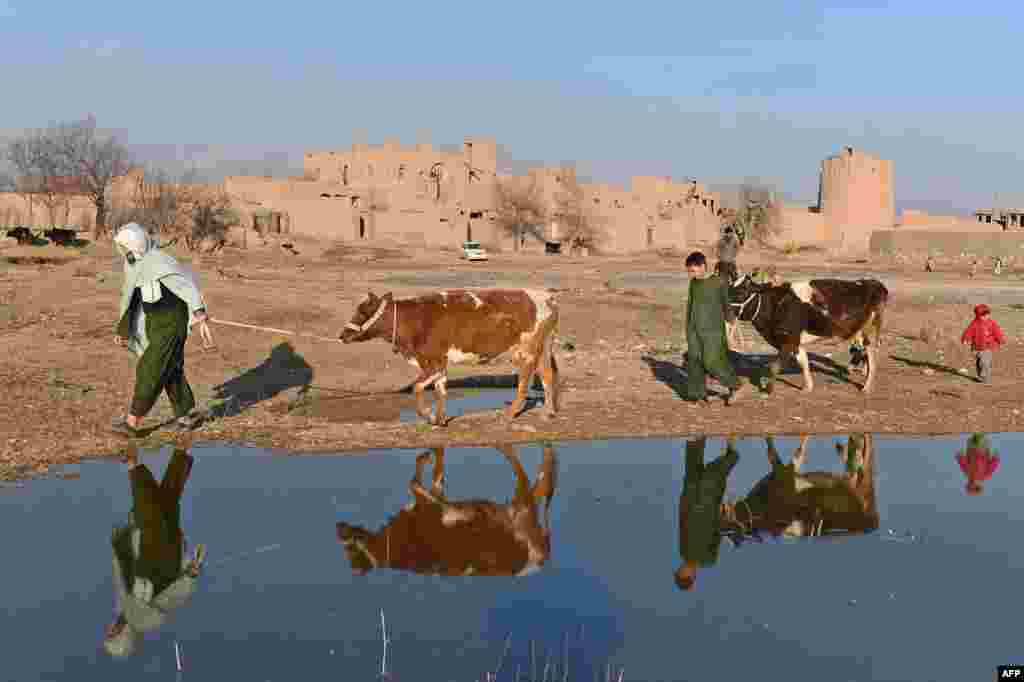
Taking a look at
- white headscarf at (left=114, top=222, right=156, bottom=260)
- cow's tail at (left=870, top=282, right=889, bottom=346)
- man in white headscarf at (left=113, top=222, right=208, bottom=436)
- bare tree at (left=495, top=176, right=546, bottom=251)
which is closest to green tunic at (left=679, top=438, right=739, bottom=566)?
cow's tail at (left=870, top=282, right=889, bottom=346)

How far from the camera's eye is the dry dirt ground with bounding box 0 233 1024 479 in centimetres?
827

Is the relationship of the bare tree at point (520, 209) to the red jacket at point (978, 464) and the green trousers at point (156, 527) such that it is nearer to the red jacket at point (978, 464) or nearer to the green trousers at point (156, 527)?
the red jacket at point (978, 464)

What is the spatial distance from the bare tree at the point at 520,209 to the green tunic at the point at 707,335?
5593 centimetres

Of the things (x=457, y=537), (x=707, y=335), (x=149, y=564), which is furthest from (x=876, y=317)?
(x=149, y=564)

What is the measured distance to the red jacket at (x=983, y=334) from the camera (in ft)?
38.7

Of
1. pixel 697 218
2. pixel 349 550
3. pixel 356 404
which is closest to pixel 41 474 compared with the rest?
pixel 349 550

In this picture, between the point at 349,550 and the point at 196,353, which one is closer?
the point at 349,550

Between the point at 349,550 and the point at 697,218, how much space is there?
7319 cm

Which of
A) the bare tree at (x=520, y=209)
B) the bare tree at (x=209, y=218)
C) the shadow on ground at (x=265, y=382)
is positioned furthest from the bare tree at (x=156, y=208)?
the shadow on ground at (x=265, y=382)

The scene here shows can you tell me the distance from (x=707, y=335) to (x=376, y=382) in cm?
412

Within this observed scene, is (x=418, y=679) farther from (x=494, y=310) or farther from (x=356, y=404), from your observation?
(x=356, y=404)

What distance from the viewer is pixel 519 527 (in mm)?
5977

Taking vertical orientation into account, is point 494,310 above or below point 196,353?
above

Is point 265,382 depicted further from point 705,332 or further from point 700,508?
point 700,508
